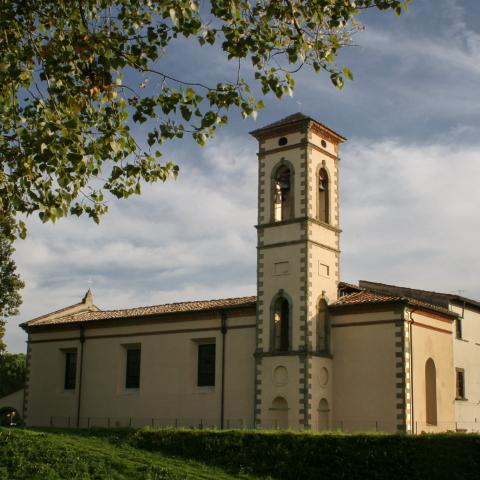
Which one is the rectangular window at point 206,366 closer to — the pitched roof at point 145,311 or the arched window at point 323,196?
the pitched roof at point 145,311

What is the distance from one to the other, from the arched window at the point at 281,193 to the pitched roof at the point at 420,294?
21.8ft

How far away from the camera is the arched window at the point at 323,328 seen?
3238 centimetres

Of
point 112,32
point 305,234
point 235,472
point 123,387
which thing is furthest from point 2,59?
point 123,387

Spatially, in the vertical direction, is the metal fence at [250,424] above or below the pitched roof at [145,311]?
below

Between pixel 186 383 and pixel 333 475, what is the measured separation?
13982 millimetres

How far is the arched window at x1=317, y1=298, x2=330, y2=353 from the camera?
32.4m

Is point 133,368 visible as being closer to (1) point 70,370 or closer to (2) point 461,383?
(1) point 70,370

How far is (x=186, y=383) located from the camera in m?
35.8

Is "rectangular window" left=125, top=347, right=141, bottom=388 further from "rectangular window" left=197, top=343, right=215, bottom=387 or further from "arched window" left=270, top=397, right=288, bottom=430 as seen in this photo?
"arched window" left=270, top=397, right=288, bottom=430

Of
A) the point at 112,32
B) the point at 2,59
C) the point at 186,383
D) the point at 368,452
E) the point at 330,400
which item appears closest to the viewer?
the point at 2,59

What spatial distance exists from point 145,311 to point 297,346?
10782mm

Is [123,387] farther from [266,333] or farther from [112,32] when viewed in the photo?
[112,32]

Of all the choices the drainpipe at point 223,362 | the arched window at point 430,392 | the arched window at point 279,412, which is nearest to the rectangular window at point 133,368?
the drainpipe at point 223,362

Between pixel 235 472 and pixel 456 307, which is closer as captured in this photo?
pixel 235 472
